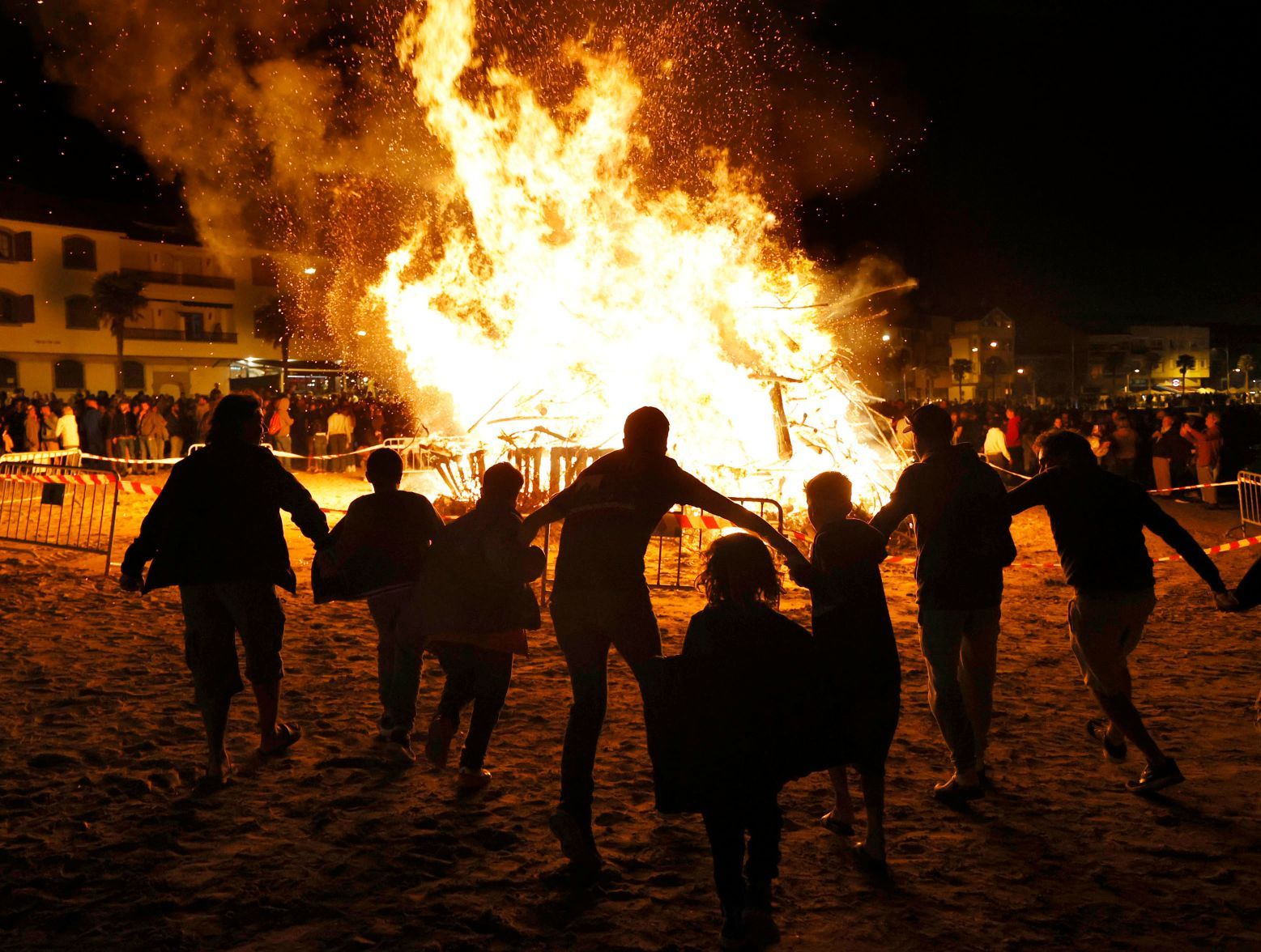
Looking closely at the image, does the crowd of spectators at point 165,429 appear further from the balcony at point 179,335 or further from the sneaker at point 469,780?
the balcony at point 179,335

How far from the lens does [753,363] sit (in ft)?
47.2

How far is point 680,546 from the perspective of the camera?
1009 centimetres

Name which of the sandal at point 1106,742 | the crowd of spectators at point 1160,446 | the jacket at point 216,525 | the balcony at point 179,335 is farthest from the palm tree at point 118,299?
the sandal at point 1106,742

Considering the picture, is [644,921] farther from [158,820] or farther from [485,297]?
[485,297]

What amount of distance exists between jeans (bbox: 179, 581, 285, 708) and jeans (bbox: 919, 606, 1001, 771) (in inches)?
124

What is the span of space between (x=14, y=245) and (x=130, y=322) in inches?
260

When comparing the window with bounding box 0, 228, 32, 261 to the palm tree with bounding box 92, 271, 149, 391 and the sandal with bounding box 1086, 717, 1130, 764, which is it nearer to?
the palm tree with bounding box 92, 271, 149, 391

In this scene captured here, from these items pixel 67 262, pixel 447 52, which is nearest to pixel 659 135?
pixel 447 52

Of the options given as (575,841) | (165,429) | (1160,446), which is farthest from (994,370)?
(575,841)

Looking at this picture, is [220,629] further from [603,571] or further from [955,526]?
[955,526]

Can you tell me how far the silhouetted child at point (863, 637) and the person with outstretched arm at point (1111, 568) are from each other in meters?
1.15

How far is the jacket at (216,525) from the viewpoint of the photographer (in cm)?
474

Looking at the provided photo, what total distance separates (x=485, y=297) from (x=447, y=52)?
3896 mm

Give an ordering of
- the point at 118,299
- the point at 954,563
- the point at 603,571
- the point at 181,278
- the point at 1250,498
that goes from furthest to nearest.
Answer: the point at 181,278
the point at 118,299
the point at 1250,498
the point at 954,563
the point at 603,571
